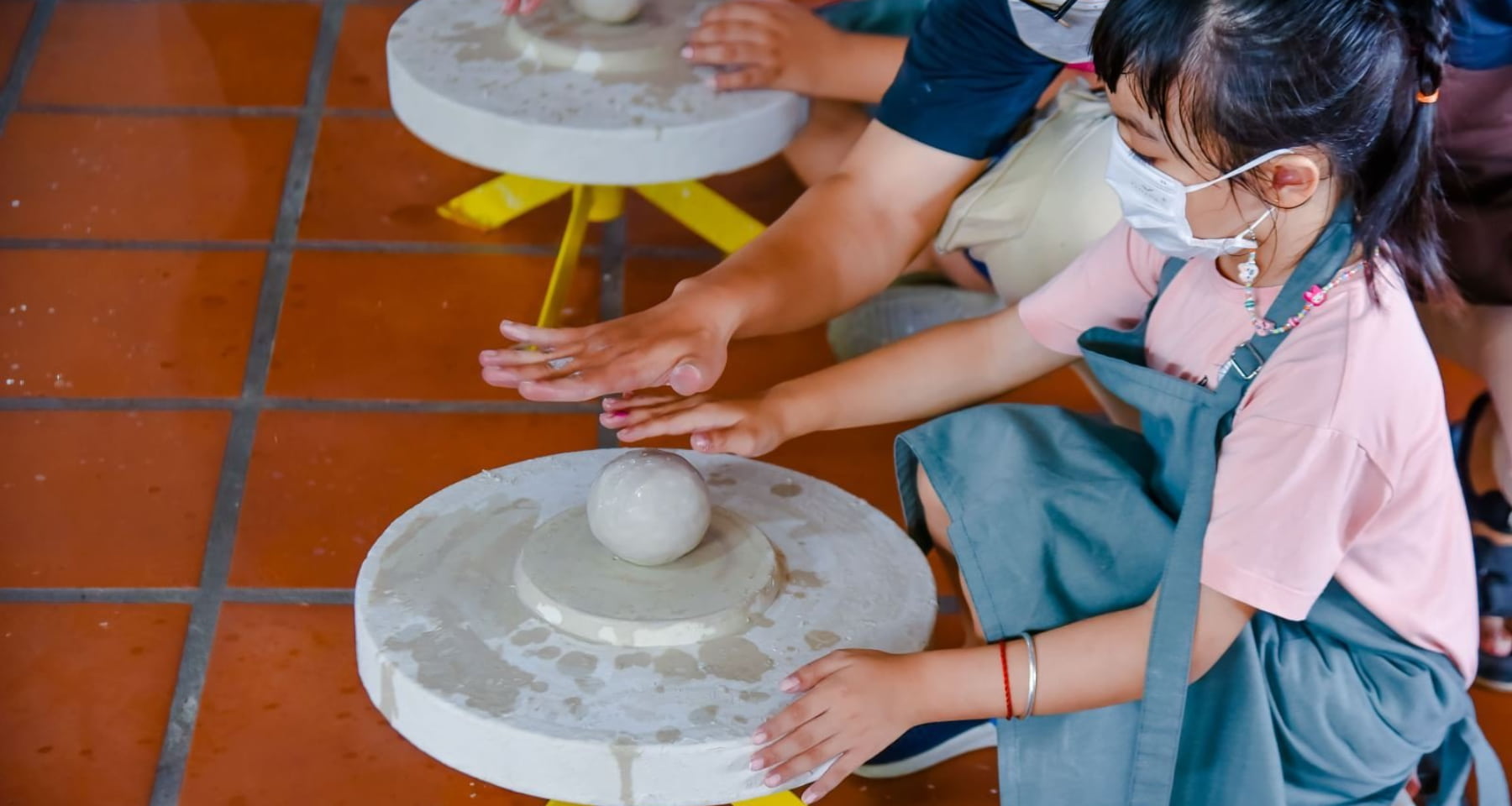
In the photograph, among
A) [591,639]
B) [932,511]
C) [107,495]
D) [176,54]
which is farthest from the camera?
[176,54]

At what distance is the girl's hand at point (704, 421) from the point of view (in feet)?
4.01

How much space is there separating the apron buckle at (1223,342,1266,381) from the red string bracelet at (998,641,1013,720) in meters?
0.25

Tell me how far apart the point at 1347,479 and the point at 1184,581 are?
0.12 m

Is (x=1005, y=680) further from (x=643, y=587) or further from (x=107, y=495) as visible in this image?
(x=107, y=495)

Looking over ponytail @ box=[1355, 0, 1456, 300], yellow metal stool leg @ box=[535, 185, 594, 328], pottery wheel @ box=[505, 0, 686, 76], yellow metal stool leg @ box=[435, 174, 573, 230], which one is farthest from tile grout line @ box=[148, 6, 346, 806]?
ponytail @ box=[1355, 0, 1456, 300]

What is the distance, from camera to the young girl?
1000mm

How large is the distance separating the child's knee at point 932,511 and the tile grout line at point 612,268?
0.70m

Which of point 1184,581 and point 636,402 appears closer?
point 1184,581

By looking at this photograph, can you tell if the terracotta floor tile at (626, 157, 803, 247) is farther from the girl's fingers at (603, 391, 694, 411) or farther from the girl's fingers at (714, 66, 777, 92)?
the girl's fingers at (603, 391, 694, 411)

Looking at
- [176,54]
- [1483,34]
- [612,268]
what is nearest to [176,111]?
[176,54]

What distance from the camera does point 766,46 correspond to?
1.88 metres

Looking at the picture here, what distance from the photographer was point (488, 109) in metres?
1.75

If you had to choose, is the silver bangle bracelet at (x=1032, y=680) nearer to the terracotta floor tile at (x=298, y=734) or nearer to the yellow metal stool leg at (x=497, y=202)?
the terracotta floor tile at (x=298, y=734)

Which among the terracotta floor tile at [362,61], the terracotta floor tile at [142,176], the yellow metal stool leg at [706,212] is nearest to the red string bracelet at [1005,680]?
the yellow metal stool leg at [706,212]
